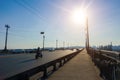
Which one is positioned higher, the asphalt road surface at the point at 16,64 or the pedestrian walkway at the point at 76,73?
the pedestrian walkway at the point at 76,73

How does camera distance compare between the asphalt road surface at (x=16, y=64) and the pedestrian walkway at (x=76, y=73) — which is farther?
the asphalt road surface at (x=16, y=64)

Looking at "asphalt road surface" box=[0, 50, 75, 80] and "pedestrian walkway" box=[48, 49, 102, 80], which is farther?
"asphalt road surface" box=[0, 50, 75, 80]

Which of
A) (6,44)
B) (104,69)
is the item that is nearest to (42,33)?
(6,44)

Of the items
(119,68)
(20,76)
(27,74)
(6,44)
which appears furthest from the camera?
(6,44)

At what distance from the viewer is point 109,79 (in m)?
11.9

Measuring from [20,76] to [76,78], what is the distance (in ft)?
15.0

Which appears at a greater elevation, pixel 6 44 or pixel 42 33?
pixel 42 33

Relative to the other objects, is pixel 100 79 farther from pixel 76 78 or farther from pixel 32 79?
pixel 32 79

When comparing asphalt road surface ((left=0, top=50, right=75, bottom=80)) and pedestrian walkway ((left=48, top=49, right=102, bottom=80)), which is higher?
pedestrian walkway ((left=48, top=49, right=102, bottom=80))

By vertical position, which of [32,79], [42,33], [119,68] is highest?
[42,33]

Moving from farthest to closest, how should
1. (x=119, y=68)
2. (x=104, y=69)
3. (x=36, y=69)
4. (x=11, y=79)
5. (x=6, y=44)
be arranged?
1. (x=6, y=44)
2. (x=104, y=69)
3. (x=36, y=69)
4. (x=119, y=68)
5. (x=11, y=79)

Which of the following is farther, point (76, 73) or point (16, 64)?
point (16, 64)

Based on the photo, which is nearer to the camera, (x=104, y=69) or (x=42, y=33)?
(x=104, y=69)

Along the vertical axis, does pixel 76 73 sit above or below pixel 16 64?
above
